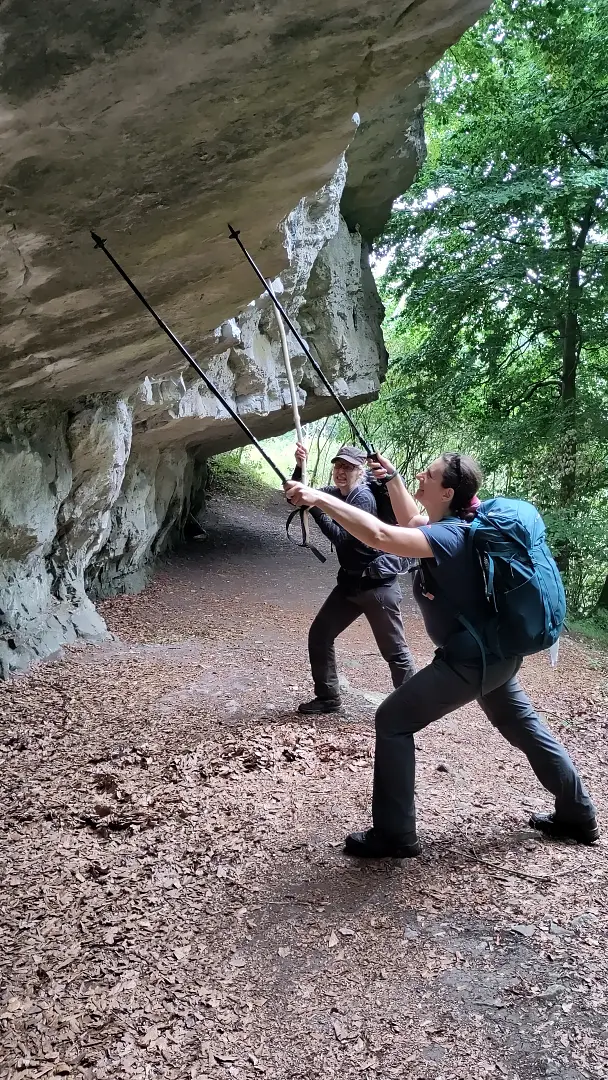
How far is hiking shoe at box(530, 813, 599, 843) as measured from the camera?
3.78 metres

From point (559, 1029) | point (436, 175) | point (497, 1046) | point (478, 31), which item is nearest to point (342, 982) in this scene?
point (497, 1046)

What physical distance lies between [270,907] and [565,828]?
1803 millimetres

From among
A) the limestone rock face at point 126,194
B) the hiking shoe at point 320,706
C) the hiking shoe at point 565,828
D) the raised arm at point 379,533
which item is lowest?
the hiking shoe at point 320,706

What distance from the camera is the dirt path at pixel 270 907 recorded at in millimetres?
2516

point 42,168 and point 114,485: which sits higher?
point 42,168

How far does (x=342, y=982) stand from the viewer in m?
2.82

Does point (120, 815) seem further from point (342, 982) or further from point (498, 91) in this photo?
point (498, 91)

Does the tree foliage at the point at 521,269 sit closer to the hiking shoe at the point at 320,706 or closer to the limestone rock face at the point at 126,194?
the limestone rock face at the point at 126,194

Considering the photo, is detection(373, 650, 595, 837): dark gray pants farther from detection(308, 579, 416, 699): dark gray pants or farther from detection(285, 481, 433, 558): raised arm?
detection(308, 579, 416, 699): dark gray pants

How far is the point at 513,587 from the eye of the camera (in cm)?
326

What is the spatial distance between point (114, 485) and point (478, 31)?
1099cm

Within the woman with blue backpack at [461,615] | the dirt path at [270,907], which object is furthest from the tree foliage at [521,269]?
the woman with blue backpack at [461,615]

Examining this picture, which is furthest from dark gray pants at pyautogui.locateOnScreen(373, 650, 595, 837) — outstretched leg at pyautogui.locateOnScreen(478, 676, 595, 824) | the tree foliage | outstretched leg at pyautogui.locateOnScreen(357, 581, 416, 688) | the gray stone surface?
the tree foliage

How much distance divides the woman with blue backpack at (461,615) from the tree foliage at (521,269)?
26.0 ft
